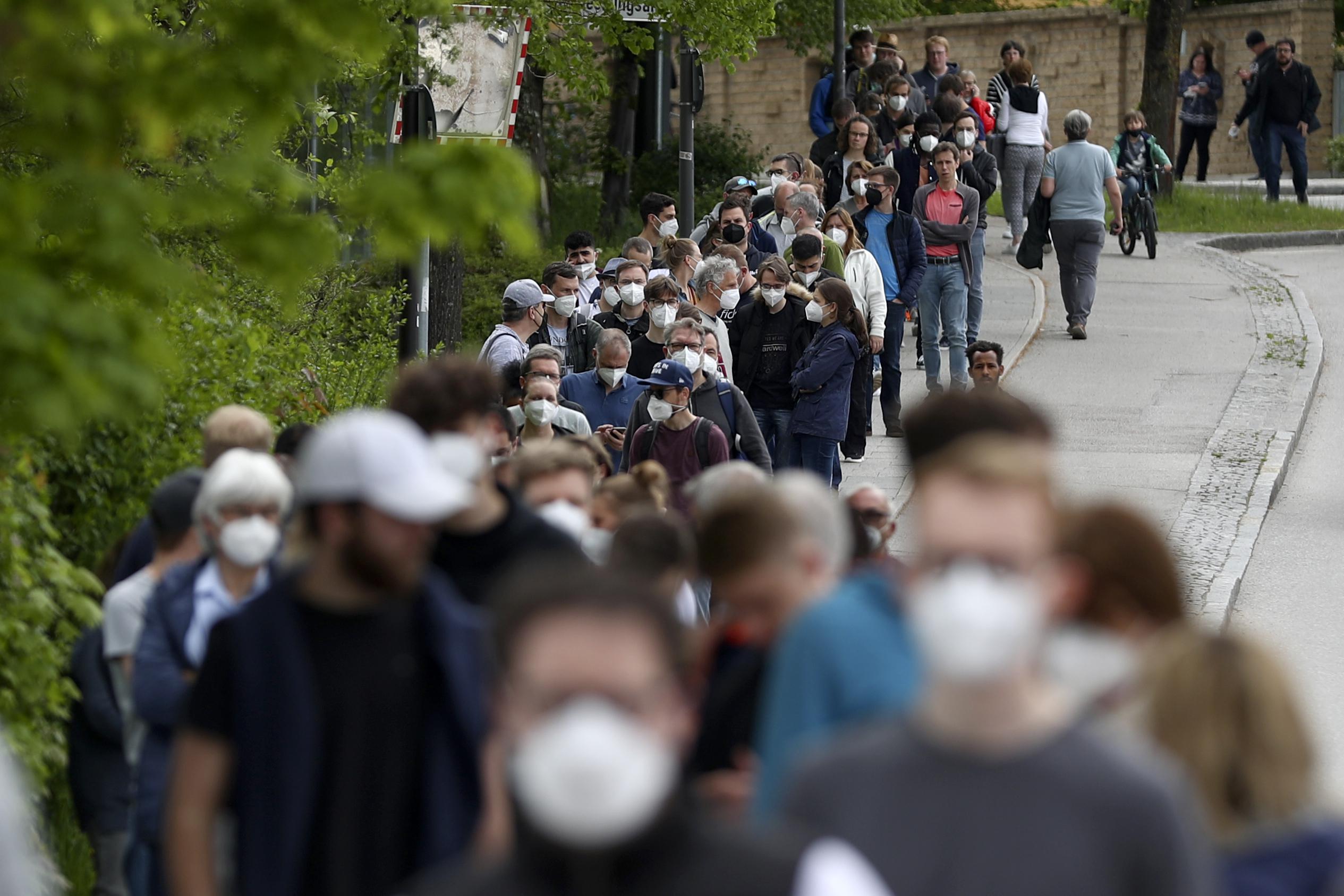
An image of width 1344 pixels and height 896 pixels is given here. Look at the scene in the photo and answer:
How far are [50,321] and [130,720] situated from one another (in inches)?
86.8

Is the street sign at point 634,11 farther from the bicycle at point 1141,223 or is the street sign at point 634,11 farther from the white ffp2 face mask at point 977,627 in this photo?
the white ffp2 face mask at point 977,627

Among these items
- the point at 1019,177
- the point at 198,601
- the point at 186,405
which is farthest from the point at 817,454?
the point at 1019,177

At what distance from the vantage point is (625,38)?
18594mm

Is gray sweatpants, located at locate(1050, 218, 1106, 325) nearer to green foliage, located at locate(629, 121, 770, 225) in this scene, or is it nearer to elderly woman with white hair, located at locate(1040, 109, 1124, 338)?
elderly woman with white hair, located at locate(1040, 109, 1124, 338)

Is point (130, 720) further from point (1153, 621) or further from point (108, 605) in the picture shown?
point (1153, 621)

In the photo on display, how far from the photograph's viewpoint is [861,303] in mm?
14336

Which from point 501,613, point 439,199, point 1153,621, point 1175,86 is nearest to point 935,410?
point 1153,621

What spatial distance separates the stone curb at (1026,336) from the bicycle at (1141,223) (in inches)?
55.4

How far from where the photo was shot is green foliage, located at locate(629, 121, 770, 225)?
29.0 metres

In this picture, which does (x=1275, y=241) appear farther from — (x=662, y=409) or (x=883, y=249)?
(x=662, y=409)

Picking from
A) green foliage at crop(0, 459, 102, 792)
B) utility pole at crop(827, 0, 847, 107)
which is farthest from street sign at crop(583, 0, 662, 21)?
green foliage at crop(0, 459, 102, 792)

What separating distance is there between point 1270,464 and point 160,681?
1080cm

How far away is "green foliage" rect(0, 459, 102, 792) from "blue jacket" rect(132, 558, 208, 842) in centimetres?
78

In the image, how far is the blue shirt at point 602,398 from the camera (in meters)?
10.9
